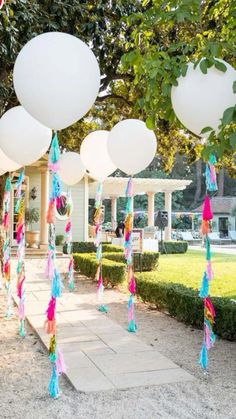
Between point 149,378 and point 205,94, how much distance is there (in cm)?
257

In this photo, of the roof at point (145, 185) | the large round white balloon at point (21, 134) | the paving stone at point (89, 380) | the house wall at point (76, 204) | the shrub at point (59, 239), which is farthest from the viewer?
the roof at point (145, 185)

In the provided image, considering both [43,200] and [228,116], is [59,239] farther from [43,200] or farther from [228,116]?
[228,116]

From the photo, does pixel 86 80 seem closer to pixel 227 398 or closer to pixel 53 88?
pixel 53 88

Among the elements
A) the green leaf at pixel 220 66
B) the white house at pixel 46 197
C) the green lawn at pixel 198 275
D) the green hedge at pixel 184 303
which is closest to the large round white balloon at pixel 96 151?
the green hedge at pixel 184 303

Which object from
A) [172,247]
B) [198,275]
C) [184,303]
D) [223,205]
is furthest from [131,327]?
[223,205]

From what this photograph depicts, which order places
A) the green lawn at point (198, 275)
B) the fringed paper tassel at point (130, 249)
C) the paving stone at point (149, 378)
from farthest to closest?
the green lawn at point (198, 275)
the fringed paper tassel at point (130, 249)
the paving stone at point (149, 378)

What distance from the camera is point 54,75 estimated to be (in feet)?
11.5

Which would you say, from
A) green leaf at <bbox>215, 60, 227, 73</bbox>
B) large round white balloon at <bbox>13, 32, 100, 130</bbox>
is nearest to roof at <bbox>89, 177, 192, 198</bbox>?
large round white balloon at <bbox>13, 32, 100, 130</bbox>

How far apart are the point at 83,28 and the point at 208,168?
12.5ft

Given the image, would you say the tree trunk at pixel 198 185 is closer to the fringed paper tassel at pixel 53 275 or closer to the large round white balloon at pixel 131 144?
the large round white balloon at pixel 131 144

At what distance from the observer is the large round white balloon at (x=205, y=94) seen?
3.33 meters

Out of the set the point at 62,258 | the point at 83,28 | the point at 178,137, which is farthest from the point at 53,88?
the point at 62,258

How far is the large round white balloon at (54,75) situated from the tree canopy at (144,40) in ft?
1.12

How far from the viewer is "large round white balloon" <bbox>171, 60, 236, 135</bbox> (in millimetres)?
3328
